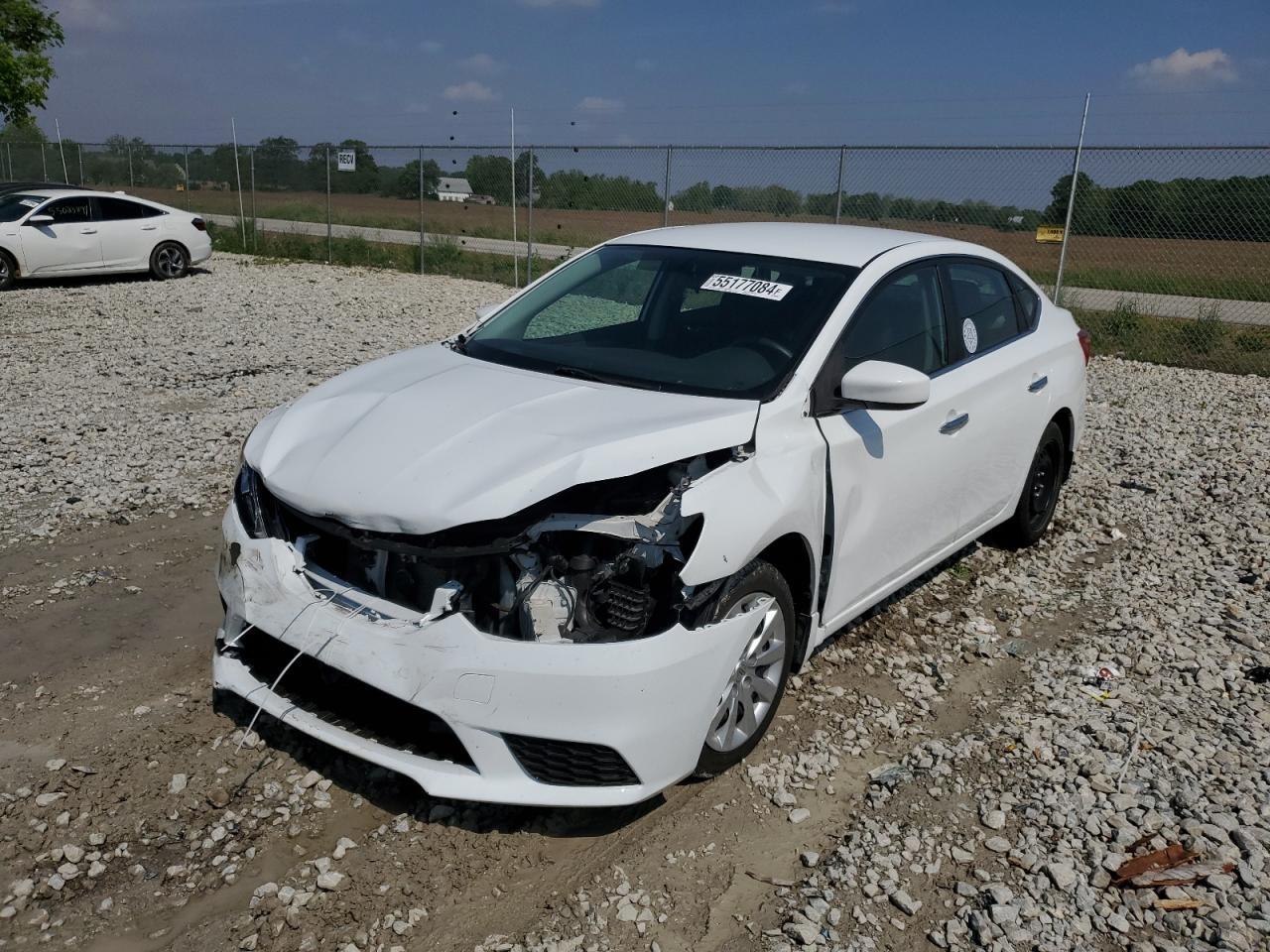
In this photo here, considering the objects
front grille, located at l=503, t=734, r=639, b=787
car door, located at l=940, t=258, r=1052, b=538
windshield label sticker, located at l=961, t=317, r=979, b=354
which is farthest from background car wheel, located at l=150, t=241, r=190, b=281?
front grille, located at l=503, t=734, r=639, b=787

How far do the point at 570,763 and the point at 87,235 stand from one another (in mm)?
15497

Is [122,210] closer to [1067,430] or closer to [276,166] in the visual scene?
[276,166]

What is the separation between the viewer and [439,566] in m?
3.07

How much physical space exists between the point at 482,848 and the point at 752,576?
46.3 inches

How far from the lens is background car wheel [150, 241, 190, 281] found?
1628cm

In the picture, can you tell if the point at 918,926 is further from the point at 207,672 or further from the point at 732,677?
the point at 207,672

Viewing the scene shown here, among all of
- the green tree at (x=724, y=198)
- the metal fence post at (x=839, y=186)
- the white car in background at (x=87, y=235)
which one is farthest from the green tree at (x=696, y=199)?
the white car in background at (x=87, y=235)

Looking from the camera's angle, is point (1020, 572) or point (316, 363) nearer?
point (1020, 572)

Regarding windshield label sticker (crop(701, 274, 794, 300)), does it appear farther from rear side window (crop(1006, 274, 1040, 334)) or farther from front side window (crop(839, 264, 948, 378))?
rear side window (crop(1006, 274, 1040, 334))

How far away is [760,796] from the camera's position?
3.43 meters

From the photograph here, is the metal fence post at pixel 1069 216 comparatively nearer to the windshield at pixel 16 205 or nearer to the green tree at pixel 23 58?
the windshield at pixel 16 205

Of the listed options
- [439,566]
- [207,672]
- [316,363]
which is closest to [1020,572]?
[439,566]

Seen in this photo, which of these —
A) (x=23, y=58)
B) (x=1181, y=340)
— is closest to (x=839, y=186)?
→ (x=1181, y=340)

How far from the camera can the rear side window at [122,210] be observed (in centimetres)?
1567
